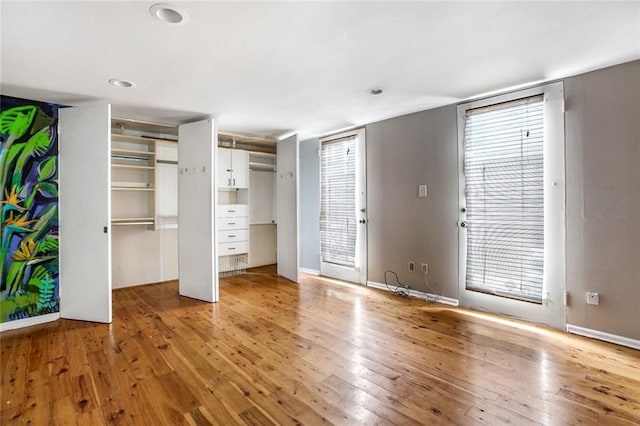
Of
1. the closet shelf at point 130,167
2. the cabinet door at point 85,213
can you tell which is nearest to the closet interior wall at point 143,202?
the closet shelf at point 130,167

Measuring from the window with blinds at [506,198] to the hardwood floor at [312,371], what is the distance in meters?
0.45

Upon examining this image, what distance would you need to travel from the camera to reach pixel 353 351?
260 centimetres

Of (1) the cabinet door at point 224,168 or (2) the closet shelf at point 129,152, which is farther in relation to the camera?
(1) the cabinet door at point 224,168

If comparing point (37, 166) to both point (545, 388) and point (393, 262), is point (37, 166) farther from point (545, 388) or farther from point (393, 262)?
point (545, 388)

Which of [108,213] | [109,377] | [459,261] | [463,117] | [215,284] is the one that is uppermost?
[463,117]

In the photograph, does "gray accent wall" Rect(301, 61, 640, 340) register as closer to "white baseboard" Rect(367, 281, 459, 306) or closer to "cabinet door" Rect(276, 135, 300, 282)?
"white baseboard" Rect(367, 281, 459, 306)

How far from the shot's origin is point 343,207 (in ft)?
16.4

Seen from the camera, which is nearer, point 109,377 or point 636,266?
point 109,377

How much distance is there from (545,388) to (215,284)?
3.34 meters

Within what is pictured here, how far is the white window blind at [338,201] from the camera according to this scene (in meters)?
4.87

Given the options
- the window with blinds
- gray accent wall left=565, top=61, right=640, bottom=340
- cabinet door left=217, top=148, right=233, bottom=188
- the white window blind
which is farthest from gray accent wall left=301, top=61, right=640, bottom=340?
cabinet door left=217, top=148, right=233, bottom=188

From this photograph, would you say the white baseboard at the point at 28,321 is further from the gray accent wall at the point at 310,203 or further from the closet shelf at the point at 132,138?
the gray accent wall at the point at 310,203

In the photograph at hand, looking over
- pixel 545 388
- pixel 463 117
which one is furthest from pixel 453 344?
pixel 463 117

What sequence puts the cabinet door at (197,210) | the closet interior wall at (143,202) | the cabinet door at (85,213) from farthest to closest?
the closet interior wall at (143,202) < the cabinet door at (197,210) < the cabinet door at (85,213)
